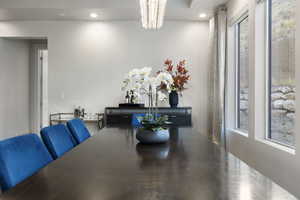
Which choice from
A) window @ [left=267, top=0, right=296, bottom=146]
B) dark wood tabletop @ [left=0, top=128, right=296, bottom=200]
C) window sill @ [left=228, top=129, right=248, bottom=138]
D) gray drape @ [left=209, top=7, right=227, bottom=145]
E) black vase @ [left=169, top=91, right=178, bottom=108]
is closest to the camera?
dark wood tabletop @ [left=0, top=128, right=296, bottom=200]

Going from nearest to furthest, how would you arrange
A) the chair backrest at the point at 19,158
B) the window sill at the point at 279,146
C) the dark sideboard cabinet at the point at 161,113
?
the chair backrest at the point at 19,158, the window sill at the point at 279,146, the dark sideboard cabinet at the point at 161,113

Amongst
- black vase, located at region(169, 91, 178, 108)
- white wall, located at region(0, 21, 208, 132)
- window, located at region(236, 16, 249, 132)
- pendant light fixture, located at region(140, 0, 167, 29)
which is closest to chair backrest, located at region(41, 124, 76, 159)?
pendant light fixture, located at region(140, 0, 167, 29)

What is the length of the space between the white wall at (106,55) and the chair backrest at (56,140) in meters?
3.09

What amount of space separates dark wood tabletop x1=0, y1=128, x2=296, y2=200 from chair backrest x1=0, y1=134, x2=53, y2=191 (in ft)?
0.45

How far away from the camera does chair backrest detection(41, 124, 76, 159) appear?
1911 millimetres

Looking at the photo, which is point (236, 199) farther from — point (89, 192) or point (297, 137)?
point (297, 137)

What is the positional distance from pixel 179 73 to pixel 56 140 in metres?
3.50

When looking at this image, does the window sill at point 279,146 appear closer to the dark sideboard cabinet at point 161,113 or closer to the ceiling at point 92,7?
the dark sideboard cabinet at point 161,113

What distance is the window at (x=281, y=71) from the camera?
8.98 ft

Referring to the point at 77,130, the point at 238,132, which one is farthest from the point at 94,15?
the point at 238,132

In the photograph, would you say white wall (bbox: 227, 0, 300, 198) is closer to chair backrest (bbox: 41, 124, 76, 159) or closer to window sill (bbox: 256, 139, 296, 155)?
window sill (bbox: 256, 139, 296, 155)

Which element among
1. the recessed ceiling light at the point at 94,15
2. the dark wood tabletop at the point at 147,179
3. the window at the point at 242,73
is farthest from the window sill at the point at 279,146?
the recessed ceiling light at the point at 94,15

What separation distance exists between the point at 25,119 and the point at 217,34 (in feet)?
15.3

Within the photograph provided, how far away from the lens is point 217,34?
15.3 feet
